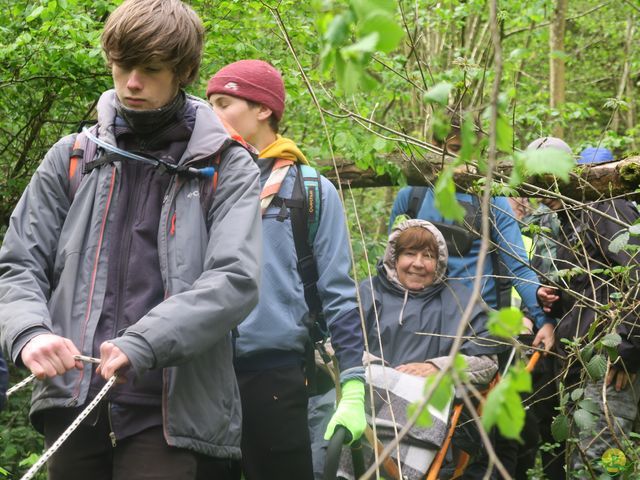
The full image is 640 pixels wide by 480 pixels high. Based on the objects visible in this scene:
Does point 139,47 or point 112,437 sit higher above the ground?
point 139,47

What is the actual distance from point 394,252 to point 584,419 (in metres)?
1.73

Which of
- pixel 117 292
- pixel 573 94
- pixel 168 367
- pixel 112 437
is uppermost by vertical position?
pixel 573 94

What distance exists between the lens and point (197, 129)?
2.81 metres

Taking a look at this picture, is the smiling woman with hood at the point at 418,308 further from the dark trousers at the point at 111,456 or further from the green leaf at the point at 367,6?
the green leaf at the point at 367,6

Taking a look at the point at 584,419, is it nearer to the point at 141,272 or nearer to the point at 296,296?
the point at 296,296

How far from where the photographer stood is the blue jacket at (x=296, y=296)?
139 inches

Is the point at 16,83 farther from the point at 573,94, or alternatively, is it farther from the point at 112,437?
the point at 573,94

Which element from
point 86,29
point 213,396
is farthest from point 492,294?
point 213,396

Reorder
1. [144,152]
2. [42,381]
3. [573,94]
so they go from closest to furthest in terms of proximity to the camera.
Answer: [42,381] < [144,152] < [573,94]

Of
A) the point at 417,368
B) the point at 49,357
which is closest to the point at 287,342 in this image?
the point at 417,368

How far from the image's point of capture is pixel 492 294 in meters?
5.42

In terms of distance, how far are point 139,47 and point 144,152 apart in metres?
0.31

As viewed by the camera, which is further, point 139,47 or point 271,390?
point 271,390

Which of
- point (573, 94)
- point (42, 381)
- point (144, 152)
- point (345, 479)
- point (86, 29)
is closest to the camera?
point (42, 381)
